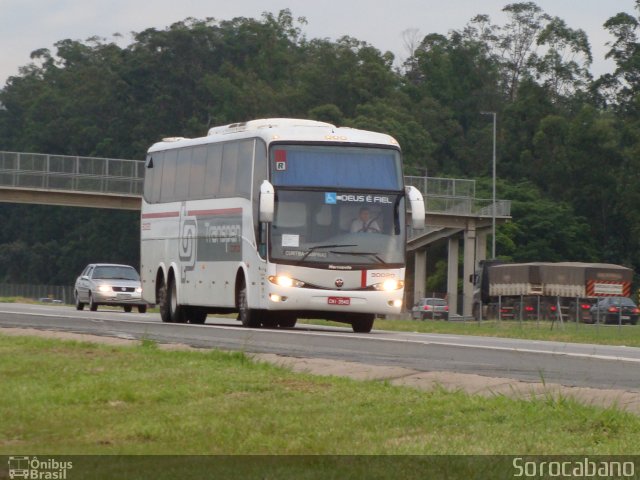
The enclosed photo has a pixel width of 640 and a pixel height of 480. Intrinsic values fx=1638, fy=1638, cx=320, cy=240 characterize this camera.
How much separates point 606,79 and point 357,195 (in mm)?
85656

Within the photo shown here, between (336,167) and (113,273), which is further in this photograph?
(113,273)

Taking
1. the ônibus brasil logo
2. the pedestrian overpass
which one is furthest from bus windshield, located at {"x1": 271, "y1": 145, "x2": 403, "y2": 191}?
the pedestrian overpass

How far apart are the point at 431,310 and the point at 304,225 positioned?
47.7 meters

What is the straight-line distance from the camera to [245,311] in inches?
1198

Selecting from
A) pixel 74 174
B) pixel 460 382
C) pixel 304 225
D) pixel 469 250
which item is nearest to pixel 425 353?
pixel 460 382

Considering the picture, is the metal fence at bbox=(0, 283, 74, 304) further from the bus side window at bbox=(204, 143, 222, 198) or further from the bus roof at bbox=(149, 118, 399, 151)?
the bus roof at bbox=(149, 118, 399, 151)

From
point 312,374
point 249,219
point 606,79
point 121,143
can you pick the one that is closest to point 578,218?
point 606,79

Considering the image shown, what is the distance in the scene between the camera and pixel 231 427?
36.7 ft

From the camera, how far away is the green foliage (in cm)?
10425

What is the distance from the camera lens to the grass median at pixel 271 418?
33.8 ft

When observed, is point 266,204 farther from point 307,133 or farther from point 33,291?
point 33,291

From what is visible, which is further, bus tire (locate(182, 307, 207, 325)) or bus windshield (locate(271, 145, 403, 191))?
bus tire (locate(182, 307, 207, 325))

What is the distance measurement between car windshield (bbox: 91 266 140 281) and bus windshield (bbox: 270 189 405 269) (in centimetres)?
2051

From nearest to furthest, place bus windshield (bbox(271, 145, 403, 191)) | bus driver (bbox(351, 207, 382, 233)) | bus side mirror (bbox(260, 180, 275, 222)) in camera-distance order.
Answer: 1. bus side mirror (bbox(260, 180, 275, 222))
2. bus driver (bbox(351, 207, 382, 233))
3. bus windshield (bbox(271, 145, 403, 191))
